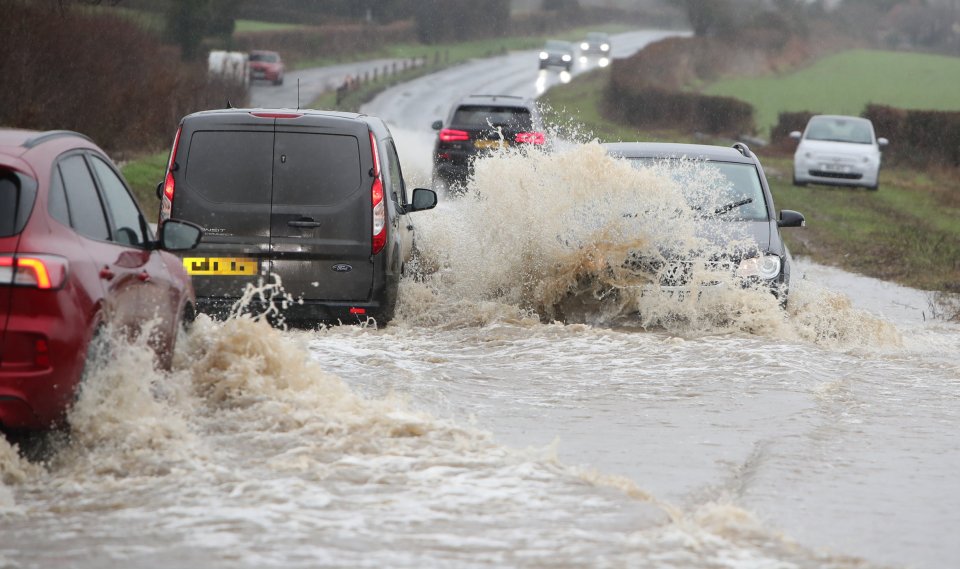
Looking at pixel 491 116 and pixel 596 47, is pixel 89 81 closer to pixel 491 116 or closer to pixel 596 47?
pixel 491 116

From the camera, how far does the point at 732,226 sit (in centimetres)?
1223

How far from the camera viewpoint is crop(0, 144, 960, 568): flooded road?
218 inches

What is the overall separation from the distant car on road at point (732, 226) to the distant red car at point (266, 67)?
5597 centimetres

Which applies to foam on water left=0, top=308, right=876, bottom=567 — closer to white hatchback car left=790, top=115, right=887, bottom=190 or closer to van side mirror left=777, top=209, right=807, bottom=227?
van side mirror left=777, top=209, right=807, bottom=227

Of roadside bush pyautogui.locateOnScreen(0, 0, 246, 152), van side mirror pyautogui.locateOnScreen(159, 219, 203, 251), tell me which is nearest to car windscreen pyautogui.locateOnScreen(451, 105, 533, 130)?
roadside bush pyautogui.locateOnScreen(0, 0, 246, 152)

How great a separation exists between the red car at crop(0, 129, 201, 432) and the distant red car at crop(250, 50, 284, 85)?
61827mm

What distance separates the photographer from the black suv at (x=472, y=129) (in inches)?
938

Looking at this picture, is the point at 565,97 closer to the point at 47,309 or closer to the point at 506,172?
the point at 506,172

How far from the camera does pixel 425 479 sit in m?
6.34

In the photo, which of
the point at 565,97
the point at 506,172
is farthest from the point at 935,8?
the point at 506,172

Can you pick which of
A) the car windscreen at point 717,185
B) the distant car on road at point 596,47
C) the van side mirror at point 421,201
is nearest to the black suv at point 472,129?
the car windscreen at point 717,185

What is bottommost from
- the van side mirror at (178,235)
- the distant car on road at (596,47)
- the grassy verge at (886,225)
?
the grassy verge at (886,225)

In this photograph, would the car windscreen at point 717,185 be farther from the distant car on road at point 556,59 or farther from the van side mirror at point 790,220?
the distant car on road at point 556,59

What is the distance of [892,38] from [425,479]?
121 meters
